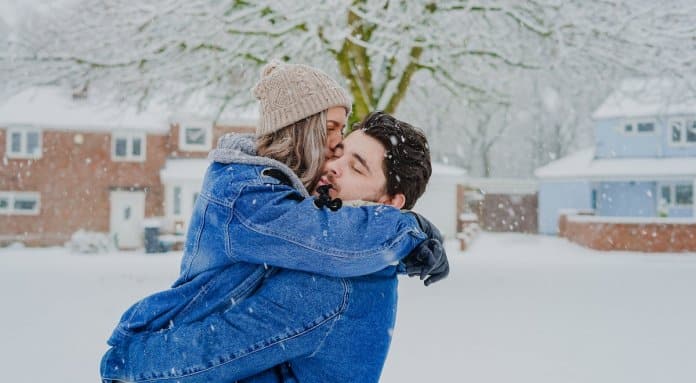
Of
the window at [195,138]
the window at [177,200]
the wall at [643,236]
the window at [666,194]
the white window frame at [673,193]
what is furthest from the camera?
the window at [666,194]

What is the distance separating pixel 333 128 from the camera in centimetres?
217

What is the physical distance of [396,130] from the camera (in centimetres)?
203

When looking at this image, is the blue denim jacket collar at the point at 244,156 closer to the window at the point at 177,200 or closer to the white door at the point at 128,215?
the window at the point at 177,200

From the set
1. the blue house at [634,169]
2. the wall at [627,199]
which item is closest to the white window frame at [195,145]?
the blue house at [634,169]

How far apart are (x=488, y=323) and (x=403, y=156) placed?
746 centimetres

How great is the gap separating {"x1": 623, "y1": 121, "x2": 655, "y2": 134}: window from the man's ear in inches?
1239

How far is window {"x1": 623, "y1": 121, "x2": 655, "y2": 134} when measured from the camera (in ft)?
99.0

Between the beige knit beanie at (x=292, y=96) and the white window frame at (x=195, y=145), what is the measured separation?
26.8m

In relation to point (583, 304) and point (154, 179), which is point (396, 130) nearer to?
point (583, 304)

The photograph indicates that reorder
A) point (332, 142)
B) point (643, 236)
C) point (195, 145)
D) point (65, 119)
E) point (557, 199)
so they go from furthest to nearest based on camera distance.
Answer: point (557, 199), point (195, 145), point (65, 119), point (643, 236), point (332, 142)

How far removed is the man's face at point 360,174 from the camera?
202cm

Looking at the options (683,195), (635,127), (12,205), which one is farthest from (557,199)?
(12,205)

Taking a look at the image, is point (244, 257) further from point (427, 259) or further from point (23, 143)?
point (23, 143)

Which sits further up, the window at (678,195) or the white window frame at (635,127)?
the white window frame at (635,127)
